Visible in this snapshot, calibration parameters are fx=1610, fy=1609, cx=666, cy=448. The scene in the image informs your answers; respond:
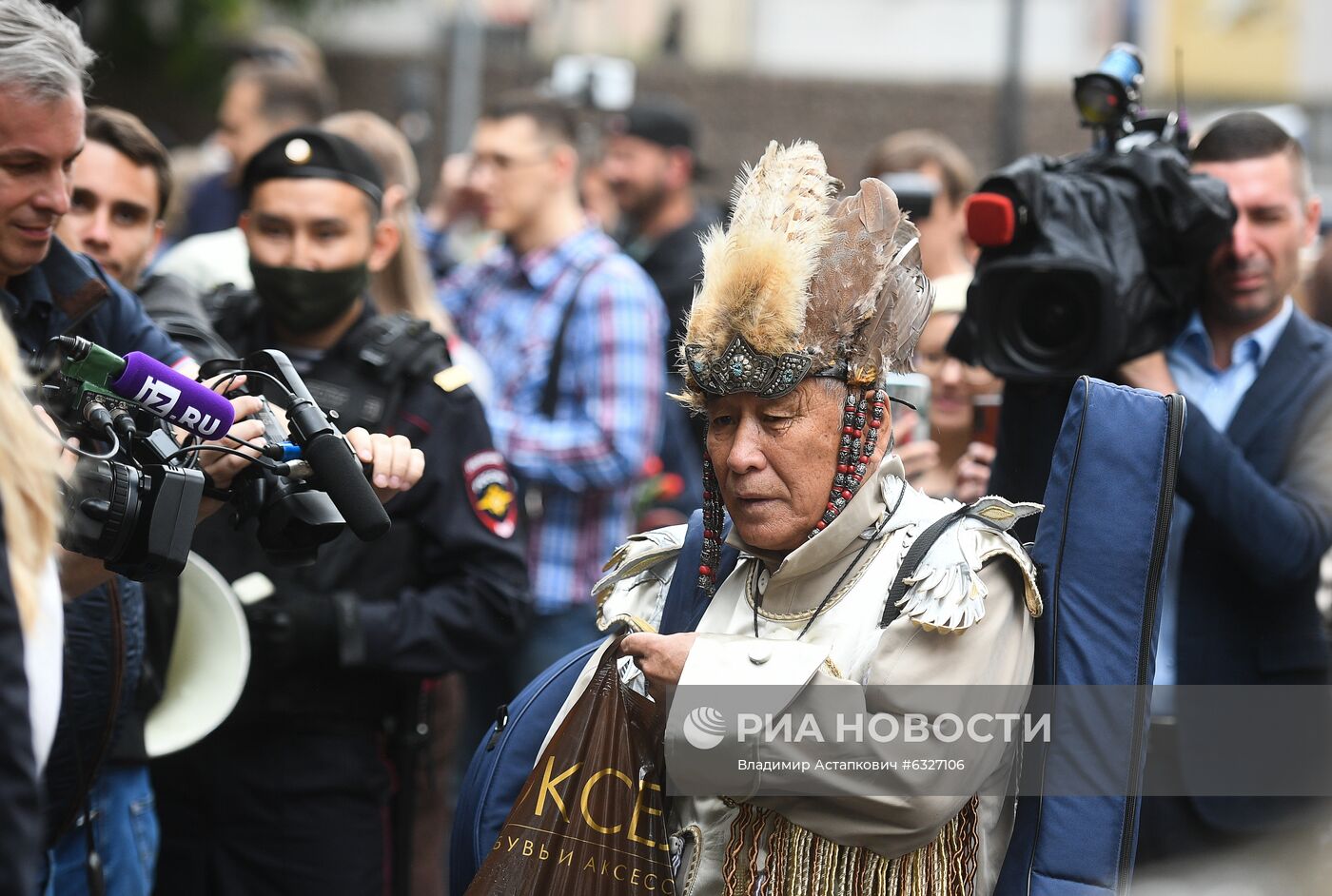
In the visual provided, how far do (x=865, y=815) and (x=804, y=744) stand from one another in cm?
16

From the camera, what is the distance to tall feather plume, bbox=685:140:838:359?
8.92ft

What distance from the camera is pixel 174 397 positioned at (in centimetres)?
273

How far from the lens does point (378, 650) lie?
12.8ft

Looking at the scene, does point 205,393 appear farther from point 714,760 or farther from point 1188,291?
point 1188,291

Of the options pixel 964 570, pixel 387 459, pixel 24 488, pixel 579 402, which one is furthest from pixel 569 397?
pixel 24 488

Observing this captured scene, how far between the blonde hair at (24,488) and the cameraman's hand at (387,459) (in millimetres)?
1079

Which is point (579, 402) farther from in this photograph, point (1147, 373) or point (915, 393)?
point (1147, 373)

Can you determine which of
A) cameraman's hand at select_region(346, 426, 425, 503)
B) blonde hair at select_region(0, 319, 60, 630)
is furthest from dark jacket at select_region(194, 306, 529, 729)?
blonde hair at select_region(0, 319, 60, 630)

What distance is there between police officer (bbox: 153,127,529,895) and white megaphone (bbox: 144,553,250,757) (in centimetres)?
15

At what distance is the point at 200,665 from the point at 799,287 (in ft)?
6.10

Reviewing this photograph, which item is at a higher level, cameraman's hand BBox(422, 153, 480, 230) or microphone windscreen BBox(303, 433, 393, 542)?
cameraman's hand BBox(422, 153, 480, 230)

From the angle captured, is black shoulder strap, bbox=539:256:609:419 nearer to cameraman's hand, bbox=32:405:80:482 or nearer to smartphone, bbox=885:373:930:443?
smartphone, bbox=885:373:930:443

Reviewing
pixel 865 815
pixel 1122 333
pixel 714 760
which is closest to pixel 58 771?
pixel 714 760

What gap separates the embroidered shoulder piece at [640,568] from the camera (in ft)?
10.0
